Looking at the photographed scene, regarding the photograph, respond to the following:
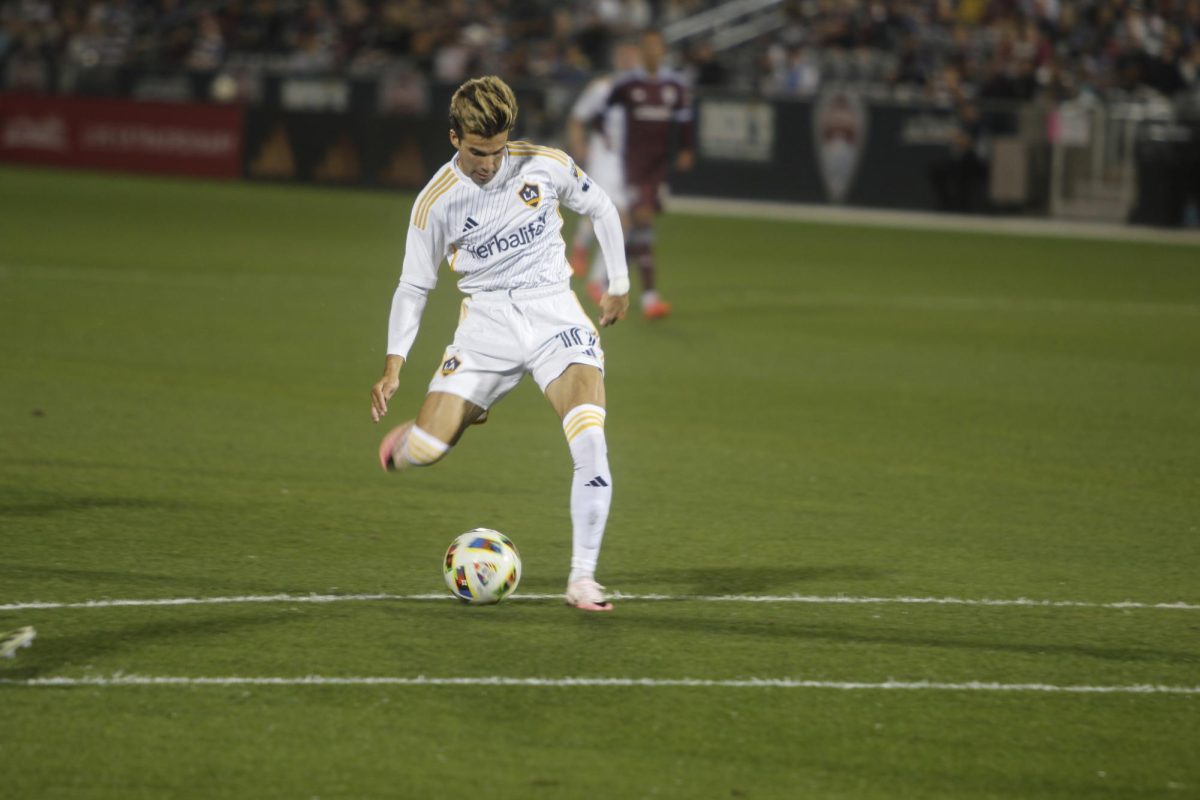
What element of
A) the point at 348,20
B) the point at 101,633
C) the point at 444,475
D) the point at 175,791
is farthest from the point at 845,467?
the point at 348,20

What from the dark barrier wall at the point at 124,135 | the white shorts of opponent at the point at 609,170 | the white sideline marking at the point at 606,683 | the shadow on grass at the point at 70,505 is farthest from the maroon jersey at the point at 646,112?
the dark barrier wall at the point at 124,135

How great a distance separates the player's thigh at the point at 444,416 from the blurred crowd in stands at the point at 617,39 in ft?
67.0

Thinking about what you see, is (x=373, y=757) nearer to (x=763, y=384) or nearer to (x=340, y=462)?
(x=340, y=462)

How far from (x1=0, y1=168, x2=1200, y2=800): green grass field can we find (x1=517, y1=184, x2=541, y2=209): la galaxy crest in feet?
4.77

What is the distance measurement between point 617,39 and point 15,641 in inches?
1074

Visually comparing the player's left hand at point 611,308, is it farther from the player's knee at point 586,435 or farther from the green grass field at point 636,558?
the green grass field at point 636,558

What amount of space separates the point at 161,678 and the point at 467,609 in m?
1.27

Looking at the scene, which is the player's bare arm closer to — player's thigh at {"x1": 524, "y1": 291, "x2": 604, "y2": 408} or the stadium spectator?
player's thigh at {"x1": 524, "y1": 291, "x2": 604, "y2": 408}

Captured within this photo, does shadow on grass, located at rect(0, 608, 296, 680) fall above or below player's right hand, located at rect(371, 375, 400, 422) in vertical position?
below

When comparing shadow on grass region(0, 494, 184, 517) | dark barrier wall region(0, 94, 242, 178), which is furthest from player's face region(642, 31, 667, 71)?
dark barrier wall region(0, 94, 242, 178)

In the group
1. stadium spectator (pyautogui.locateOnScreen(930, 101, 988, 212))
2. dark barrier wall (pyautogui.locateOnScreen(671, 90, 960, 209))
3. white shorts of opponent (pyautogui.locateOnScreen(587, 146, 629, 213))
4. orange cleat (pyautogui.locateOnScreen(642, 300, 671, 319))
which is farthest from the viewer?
dark barrier wall (pyautogui.locateOnScreen(671, 90, 960, 209))

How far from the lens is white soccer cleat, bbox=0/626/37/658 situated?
538 cm

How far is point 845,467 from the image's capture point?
9125 millimetres

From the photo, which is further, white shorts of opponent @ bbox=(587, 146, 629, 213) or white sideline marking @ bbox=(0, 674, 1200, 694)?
white shorts of opponent @ bbox=(587, 146, 629, 213)
